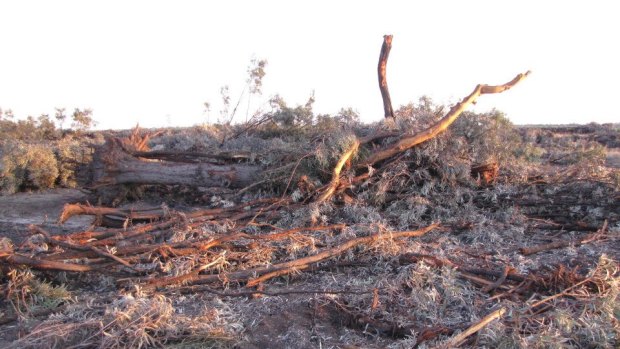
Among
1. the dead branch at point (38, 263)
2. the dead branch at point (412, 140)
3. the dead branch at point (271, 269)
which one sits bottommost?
the dead branch at point (271, 269)

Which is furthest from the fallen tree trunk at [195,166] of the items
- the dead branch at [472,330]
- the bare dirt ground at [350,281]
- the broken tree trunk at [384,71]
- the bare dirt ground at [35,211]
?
the dead branch at [472,330]

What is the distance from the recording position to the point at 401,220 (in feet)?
19.7

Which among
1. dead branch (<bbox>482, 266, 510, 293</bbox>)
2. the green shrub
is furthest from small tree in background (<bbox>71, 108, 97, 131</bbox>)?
dead branch (<bbox>482, 266, 510, 293</bbox>)

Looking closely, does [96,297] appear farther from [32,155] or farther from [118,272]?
[32,155]

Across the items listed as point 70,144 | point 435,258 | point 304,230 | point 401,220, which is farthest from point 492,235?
point 70,144

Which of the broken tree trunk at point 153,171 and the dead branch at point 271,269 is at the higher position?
the broken tree trunk at point 153,171

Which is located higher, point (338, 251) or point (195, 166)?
point (195, 166)

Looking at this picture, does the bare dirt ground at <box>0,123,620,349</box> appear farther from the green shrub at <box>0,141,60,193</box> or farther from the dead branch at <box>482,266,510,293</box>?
the green shrub at <box>0,141,60,193</box>

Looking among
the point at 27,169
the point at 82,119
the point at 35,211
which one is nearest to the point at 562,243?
the point at 35,211

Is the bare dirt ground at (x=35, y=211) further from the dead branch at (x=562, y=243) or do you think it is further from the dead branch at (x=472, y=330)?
the dead branch at (x=562, y=243)

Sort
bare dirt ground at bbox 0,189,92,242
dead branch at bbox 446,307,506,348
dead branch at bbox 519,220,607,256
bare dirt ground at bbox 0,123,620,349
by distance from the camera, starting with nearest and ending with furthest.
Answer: dead branch at bbox 446,307,506,348, bare dirt ground at bbox 0,123,620,349, dead branch at bbox 519,220,607,256, bare dirt ground at bbox 0,189,92,242

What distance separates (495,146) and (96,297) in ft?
17.4

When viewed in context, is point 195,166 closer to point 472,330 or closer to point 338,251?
point 338,251

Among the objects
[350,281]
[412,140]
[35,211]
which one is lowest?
[350,281]
